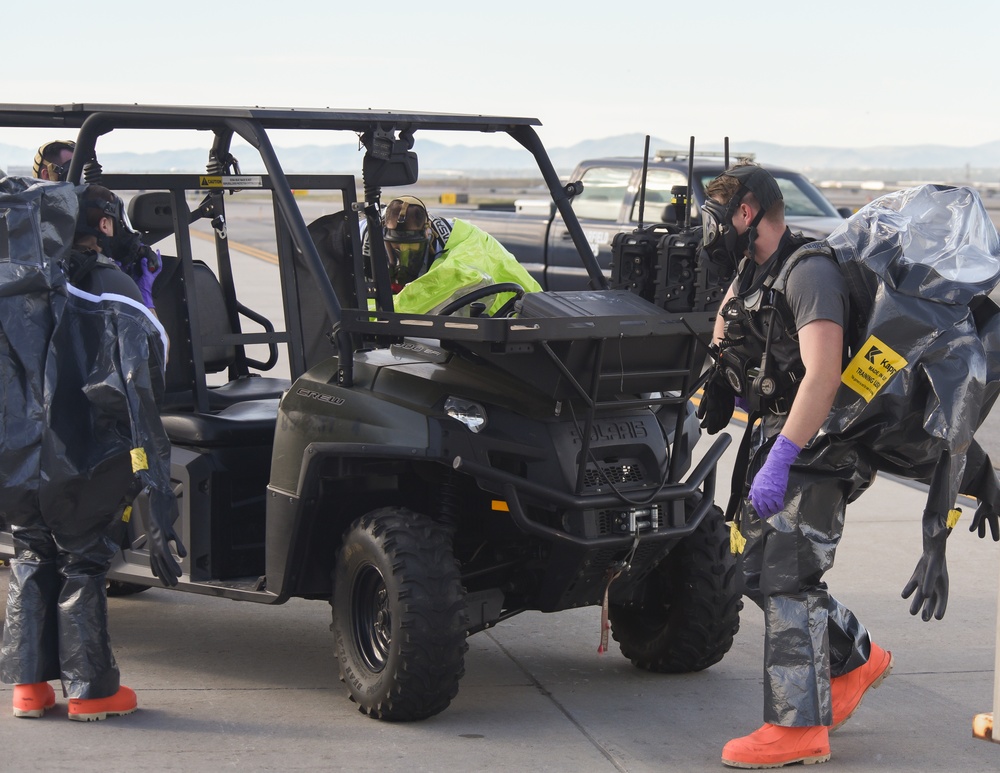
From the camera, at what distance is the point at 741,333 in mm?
4426

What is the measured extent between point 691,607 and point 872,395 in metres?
1.27

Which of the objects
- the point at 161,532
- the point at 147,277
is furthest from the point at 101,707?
the point at 147,277

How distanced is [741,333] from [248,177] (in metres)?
2.33

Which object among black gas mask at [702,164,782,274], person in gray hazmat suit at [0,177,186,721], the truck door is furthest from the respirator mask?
the truck door

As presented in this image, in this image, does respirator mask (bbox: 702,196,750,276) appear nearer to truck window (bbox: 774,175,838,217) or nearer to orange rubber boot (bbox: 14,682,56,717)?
orange rubber boot (bbox: 14,682,56,717)

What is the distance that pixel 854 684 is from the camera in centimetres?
470

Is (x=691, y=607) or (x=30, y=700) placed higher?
(x=691, y=607)

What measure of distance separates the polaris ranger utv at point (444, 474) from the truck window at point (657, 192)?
8.40 metres

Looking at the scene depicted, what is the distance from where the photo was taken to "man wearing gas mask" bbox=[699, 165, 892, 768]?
4168mm

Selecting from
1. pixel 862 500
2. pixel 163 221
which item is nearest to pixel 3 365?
pixel 163 221

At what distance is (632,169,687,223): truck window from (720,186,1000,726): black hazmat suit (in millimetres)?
9433

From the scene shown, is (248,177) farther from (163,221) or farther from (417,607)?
(417,607)

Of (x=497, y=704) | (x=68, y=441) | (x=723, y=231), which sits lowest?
(x=497, y=704)

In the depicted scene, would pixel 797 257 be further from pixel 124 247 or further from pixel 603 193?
pixel 603 193
